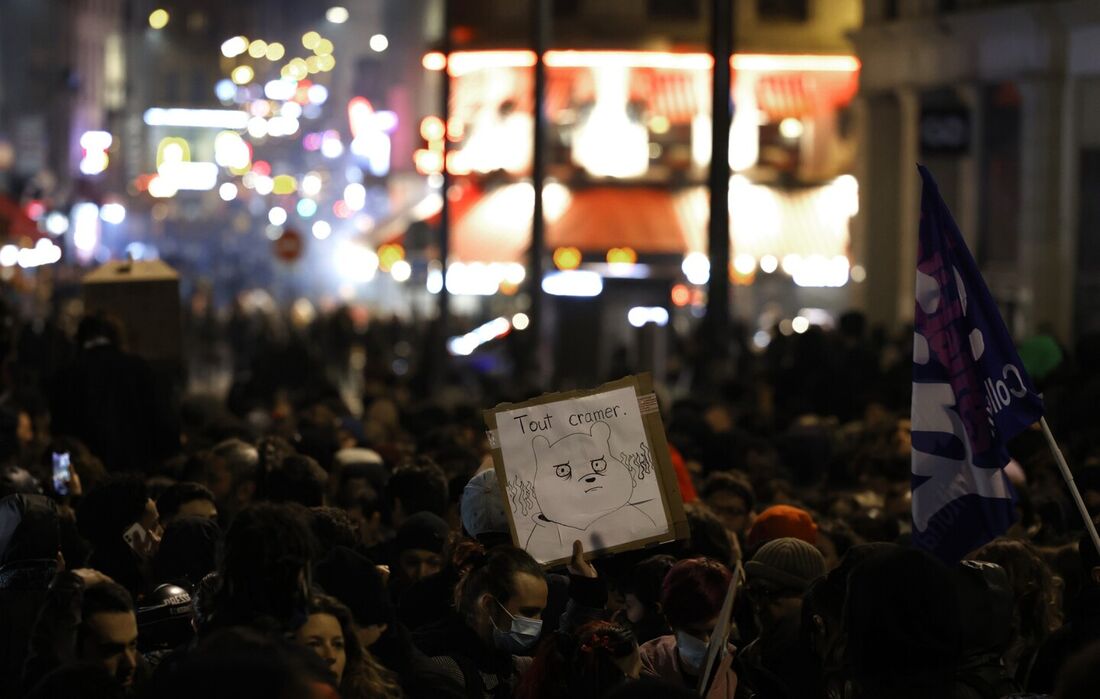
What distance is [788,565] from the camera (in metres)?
7.14

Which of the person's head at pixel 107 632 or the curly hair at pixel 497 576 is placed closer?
the person's head at pixel 107 632

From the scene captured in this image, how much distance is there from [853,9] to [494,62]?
8.62 m

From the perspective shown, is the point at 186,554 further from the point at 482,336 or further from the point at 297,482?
the point at 482,336

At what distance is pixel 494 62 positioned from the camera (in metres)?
44.9

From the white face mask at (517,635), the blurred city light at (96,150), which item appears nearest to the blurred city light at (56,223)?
the blurred city light at (96,150)

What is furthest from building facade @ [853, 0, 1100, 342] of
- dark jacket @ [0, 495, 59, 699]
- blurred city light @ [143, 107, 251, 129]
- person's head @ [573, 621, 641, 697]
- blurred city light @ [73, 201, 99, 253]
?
blurred city light @ [143, 107, 251, 129]

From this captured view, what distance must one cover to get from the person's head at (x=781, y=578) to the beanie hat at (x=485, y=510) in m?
0.97

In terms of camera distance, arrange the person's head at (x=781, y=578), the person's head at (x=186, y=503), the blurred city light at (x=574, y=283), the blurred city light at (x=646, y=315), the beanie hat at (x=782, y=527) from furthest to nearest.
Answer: the blurred city light at (x=574, y=283) → the blurred city light at (x=646, y=315) → the person's head at (x=186, y=503) → the beanie hat at (x=782, y=527) → the person's head at (x=781, y=578)

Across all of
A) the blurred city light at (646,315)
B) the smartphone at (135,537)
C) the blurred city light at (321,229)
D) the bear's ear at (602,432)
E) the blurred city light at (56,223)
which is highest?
the bear's ear at (602,432)

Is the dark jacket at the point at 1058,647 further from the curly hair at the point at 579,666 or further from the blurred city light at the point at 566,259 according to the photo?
the blurred city light at the point at 566,259

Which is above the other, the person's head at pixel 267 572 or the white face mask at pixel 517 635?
the person's head at pixel 267 572

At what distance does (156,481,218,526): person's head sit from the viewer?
8.46 m

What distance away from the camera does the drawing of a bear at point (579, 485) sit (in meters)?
7.18

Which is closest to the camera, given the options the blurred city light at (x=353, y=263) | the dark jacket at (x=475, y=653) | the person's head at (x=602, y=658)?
the person's head at (x=602, y=658)
